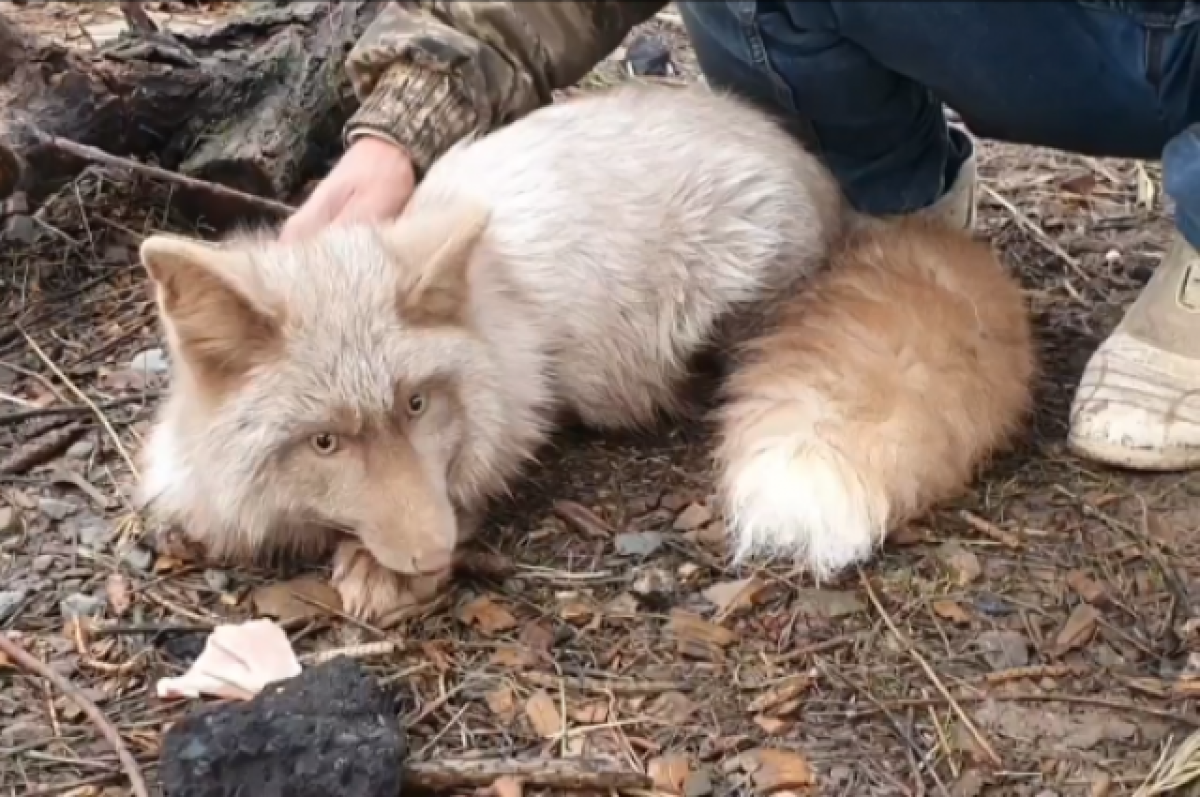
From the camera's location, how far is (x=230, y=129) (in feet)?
11.1

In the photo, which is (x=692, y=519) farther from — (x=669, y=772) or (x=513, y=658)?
(x=669, y=772)

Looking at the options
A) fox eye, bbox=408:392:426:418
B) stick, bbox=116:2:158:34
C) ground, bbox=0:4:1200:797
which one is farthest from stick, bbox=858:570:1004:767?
stick, bbox=116:2:158:34

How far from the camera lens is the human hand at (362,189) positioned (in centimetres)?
258

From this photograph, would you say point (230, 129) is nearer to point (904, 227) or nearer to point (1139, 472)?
point (904, 227)

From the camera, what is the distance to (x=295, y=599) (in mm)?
2312

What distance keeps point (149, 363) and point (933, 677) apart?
1739 millimetres

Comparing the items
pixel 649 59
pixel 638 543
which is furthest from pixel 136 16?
pixel 638 543

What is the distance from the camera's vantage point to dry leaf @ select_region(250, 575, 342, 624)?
228 centimetres

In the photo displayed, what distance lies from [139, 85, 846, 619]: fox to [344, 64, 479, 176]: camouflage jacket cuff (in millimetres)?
72

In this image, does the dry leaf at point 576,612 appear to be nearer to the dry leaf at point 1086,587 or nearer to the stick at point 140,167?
the dry leaf at point 1086,587

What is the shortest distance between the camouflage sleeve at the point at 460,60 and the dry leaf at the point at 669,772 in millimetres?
1350

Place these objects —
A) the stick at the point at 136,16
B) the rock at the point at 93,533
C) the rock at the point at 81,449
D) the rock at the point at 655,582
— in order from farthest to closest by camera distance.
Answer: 1. the stick at the point at 136,16
2. the rock at the point at 81,449
3. the rock at the point at 93,533
4. the rock at the point at 655,582

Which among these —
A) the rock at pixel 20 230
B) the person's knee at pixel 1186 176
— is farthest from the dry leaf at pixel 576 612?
the rock at pixel 20 230

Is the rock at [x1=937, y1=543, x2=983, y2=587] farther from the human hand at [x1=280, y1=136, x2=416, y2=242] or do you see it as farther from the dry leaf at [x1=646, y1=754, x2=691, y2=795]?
the human hand at [x1=280, y1=136, x2=416, y2=242]
